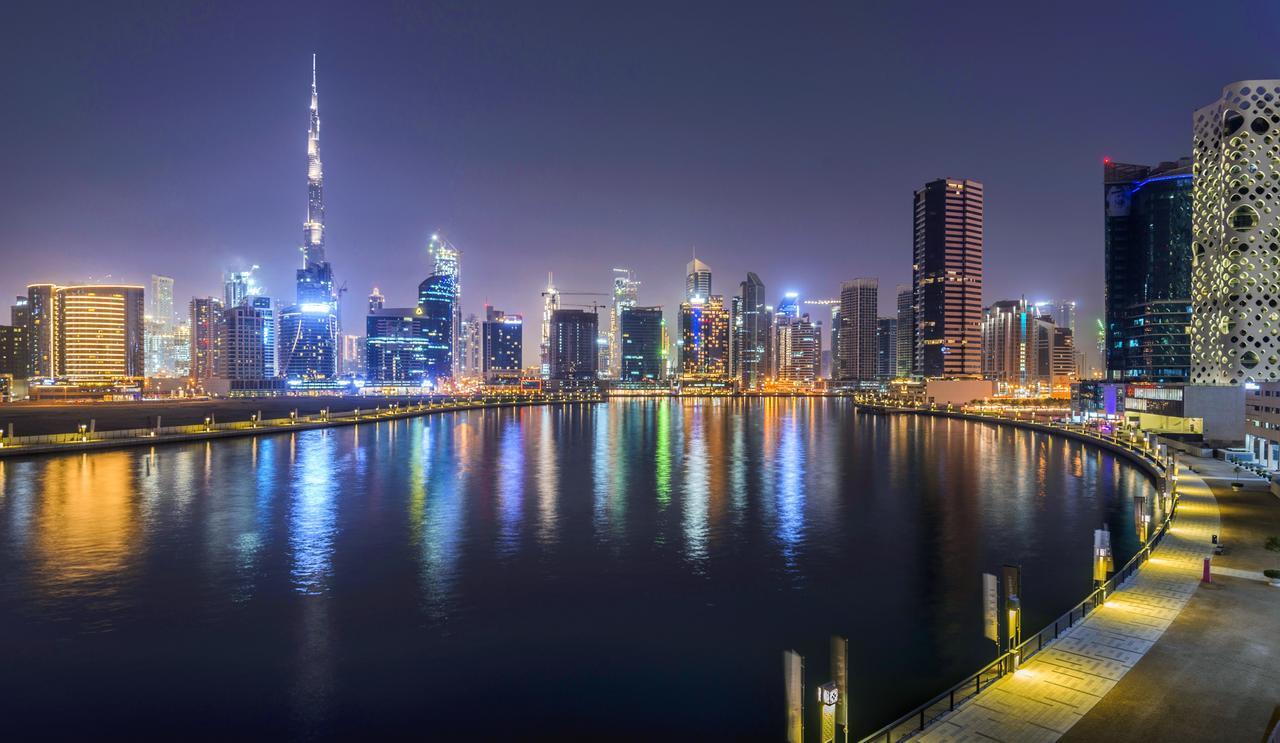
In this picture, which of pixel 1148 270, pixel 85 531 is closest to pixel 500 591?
pixel 85 531

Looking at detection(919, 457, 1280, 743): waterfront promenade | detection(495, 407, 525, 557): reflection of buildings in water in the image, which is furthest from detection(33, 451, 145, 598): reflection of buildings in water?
detection(919, 457, 1280, 743): waterfront promenade

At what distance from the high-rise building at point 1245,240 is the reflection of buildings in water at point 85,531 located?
94.0 meters

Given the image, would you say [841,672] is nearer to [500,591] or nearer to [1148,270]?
[500,591]

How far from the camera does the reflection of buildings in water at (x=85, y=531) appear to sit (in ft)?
96.2

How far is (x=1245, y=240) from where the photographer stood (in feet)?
243

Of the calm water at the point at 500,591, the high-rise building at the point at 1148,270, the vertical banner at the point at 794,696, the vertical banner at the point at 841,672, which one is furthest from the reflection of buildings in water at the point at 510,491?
the high-rise building at the point at 1148,270

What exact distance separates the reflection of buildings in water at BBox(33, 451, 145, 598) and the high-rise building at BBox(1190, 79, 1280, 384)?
9400cm

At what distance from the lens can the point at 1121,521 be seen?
40688 millimetres

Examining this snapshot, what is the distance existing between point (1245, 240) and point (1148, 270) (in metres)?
95.8

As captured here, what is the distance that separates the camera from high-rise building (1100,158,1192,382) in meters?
140

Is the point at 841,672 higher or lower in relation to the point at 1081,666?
higher

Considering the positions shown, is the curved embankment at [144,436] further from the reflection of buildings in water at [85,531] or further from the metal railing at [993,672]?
the metal railing at [993,672]

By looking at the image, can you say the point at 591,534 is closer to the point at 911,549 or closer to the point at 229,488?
the point at 911,549

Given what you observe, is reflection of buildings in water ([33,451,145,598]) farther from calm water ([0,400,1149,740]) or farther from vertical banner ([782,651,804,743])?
vertical banner ([782,651,804,743])
